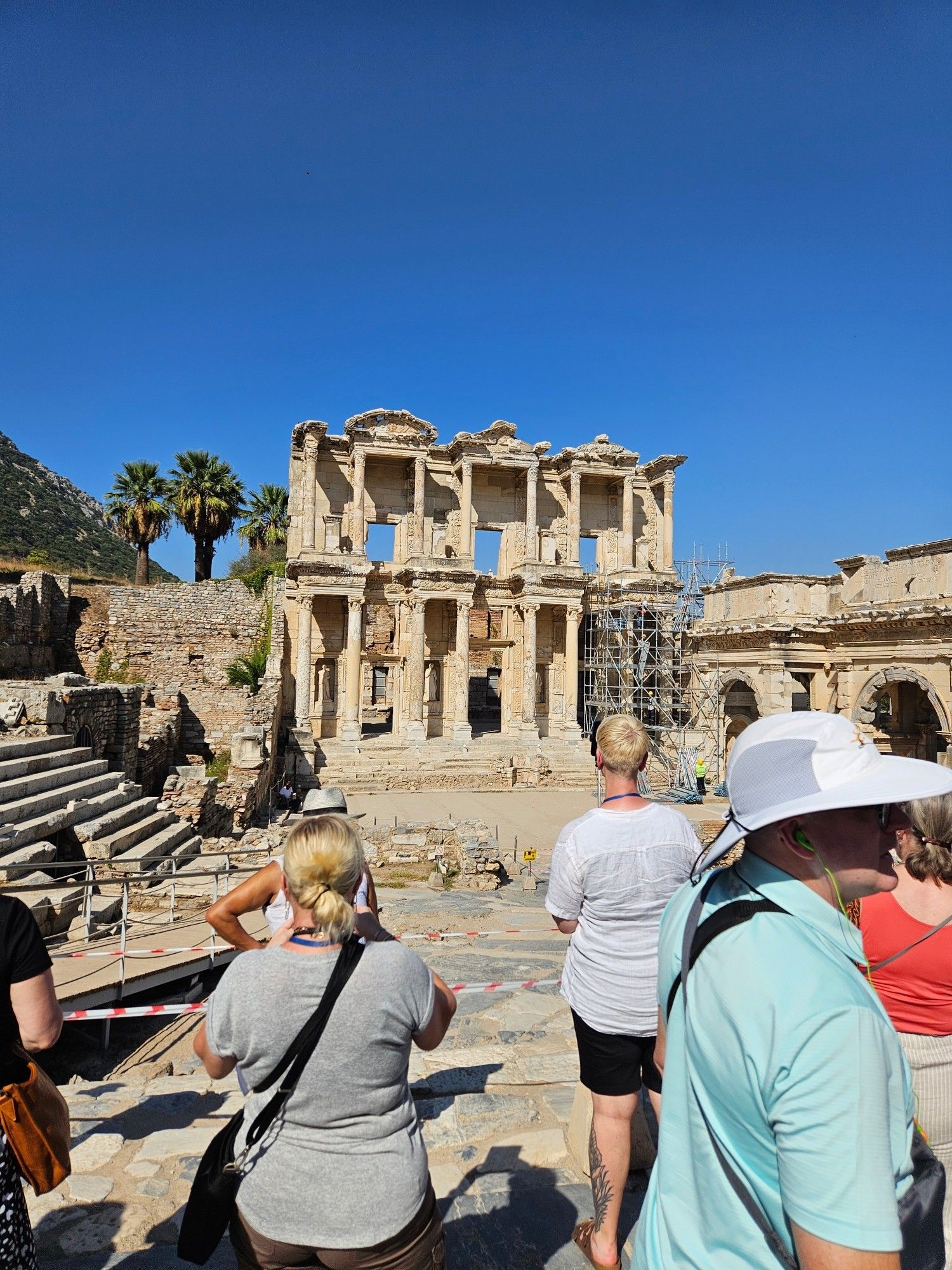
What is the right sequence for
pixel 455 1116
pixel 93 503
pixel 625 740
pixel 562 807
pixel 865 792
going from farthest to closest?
pixel 93 503 → pixel 562 807 → pixel 455 1116 → pixel 625 740 → pixel 865 792

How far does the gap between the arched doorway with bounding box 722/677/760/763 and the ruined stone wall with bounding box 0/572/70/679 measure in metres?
21.3

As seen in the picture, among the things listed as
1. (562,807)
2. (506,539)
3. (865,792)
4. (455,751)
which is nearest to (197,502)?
(506,539)

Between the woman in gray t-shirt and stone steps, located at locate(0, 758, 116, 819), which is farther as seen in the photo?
stone steps, located at locate(0, 758, 116, 819)

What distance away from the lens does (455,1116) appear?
3875 mm

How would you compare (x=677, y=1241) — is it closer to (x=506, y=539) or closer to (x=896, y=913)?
(x=896, y=913)

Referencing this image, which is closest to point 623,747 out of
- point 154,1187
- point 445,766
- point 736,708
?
point 154,1187

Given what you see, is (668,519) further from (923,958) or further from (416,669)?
(923,958)

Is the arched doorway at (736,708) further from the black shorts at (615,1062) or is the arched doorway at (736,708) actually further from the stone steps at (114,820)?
the black shorts at (615,1062)

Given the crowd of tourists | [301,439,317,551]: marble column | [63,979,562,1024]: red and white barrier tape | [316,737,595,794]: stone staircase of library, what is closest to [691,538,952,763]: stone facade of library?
[316,737,595,794]: stone staircase of library

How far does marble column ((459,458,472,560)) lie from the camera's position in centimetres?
2741

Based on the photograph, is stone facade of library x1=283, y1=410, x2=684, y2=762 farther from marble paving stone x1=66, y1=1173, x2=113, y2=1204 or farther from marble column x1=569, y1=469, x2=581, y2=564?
marble paving stone x1=66, y1=1173, x2=113, y2=1204

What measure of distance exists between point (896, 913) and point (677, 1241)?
1.59 m

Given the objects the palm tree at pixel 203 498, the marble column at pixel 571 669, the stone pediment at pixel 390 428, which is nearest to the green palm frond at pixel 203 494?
the palm tree at pixel 203 498

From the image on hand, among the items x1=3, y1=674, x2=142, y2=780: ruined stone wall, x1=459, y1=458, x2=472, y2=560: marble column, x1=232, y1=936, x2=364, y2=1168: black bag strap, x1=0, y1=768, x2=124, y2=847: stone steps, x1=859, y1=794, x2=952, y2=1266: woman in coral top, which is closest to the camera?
x1=232, y1=936, x2=364, y2=1168: black bag strap
